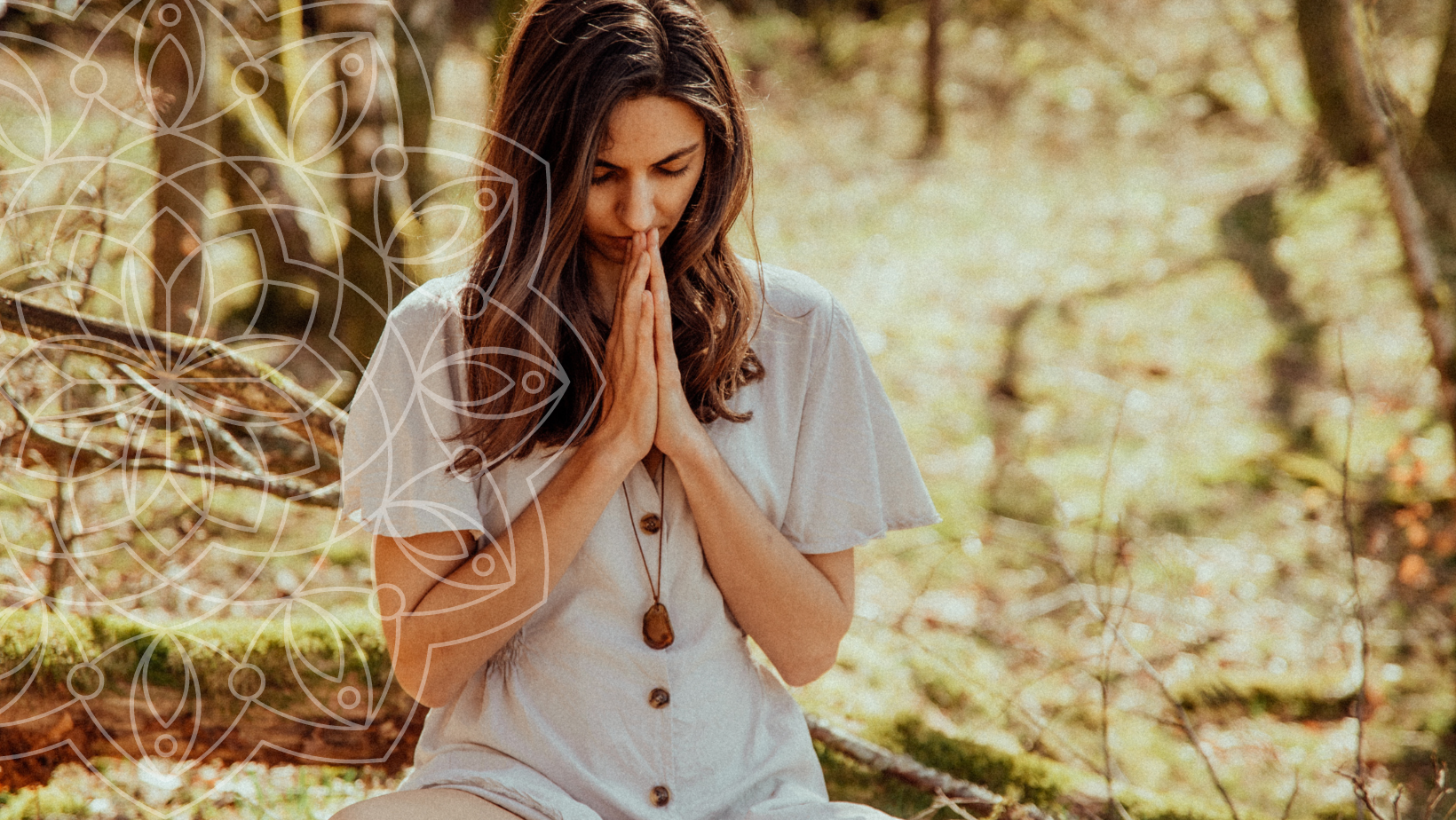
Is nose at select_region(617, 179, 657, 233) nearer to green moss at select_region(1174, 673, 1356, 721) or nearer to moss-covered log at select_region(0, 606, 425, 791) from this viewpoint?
moss-covered log at select_region(0, 606, 425, 791)

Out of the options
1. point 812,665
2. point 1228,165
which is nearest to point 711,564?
point 812,665

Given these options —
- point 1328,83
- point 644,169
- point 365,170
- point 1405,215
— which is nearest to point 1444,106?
point 1328,83

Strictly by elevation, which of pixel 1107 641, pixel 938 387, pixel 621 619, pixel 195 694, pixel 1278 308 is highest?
pixel 621 619

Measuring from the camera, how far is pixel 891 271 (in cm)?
607

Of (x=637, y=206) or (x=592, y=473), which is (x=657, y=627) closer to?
(x=592, y=473)

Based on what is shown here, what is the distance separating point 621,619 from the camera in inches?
61.4

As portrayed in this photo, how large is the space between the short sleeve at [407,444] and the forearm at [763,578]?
1.03 feet

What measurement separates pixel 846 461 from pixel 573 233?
536 mm

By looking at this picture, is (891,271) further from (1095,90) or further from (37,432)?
(37,432)

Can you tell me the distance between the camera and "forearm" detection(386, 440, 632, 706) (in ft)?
4.88

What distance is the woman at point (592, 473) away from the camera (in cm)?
145

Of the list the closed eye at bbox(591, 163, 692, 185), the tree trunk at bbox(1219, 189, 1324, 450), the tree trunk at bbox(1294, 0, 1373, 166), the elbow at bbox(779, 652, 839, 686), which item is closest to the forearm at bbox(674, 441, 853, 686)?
the elbow at bbox(779, 652, 839, 686)

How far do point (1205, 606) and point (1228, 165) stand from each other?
13.6 feet

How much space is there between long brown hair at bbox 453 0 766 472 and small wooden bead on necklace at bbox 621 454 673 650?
113mm
